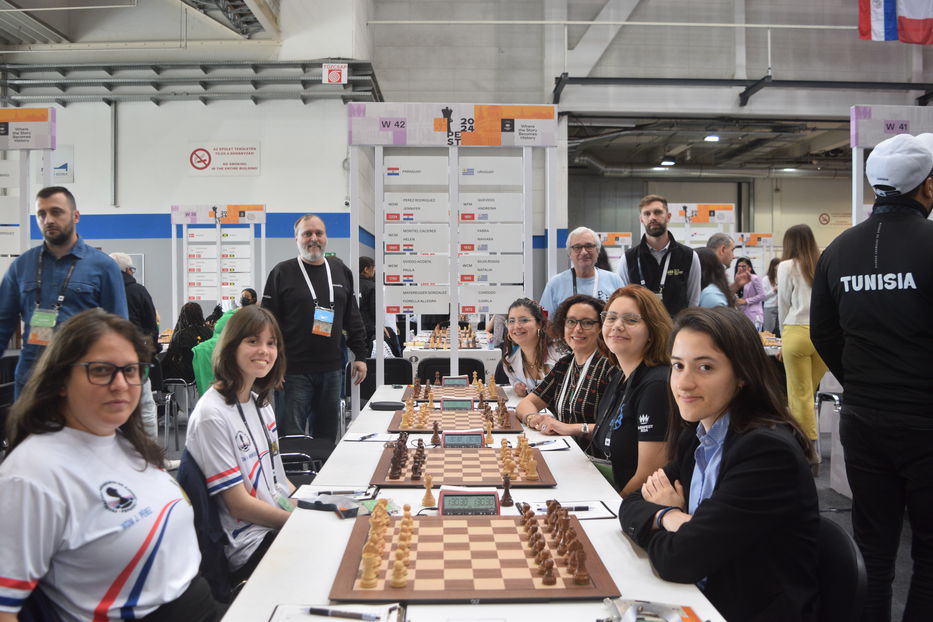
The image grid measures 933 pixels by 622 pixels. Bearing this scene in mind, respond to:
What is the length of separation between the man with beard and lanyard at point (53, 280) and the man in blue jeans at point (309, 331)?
0.98m

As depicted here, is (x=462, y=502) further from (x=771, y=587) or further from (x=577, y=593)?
(x=771, y=587)

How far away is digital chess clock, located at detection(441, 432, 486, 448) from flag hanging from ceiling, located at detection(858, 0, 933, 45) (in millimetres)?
7606

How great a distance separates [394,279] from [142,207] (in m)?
6.64

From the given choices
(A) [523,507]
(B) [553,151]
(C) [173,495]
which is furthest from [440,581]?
(B) [553,151]

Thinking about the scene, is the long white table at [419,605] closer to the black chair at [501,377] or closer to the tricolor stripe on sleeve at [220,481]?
the tricolor stripe on sleeve at [220,481]

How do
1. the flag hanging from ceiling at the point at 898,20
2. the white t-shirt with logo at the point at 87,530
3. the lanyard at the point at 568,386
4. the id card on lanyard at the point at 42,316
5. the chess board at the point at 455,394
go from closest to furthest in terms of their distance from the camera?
the white t-shirt with logo at the point at 87,530 → the lanyard at the point at 568,386 → the id card on lanyard at the point at 42,316 → the chess board at the point at 455,394 → the flag hanging from ceiling at the point at 898,20

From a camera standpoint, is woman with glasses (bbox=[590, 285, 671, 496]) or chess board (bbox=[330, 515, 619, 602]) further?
woman with glasses (bbox=[590, 285, 671, 496])

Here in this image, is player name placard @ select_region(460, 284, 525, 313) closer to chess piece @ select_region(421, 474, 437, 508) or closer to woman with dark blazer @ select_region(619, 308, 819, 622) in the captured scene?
chess piece @ select_region(421, 474, 437, 508)

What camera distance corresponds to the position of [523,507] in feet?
5.60

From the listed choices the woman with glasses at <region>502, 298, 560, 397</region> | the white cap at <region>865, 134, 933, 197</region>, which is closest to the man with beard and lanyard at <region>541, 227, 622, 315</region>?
the woman with glasses at <region>502, 298, 560, 397</region>

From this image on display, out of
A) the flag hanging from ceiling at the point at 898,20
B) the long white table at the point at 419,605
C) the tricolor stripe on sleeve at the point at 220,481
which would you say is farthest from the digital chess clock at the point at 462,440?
the flag hanging from ceiling at the point at 898,20

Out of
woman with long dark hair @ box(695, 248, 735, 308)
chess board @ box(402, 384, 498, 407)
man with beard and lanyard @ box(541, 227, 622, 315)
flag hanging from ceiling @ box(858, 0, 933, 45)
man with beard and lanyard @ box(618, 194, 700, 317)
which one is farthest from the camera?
flag hanging from ceiling @ box(858, 0, 933, 45)

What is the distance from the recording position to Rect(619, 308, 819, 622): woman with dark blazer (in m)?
1.36

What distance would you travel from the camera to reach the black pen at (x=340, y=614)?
3.97ft
